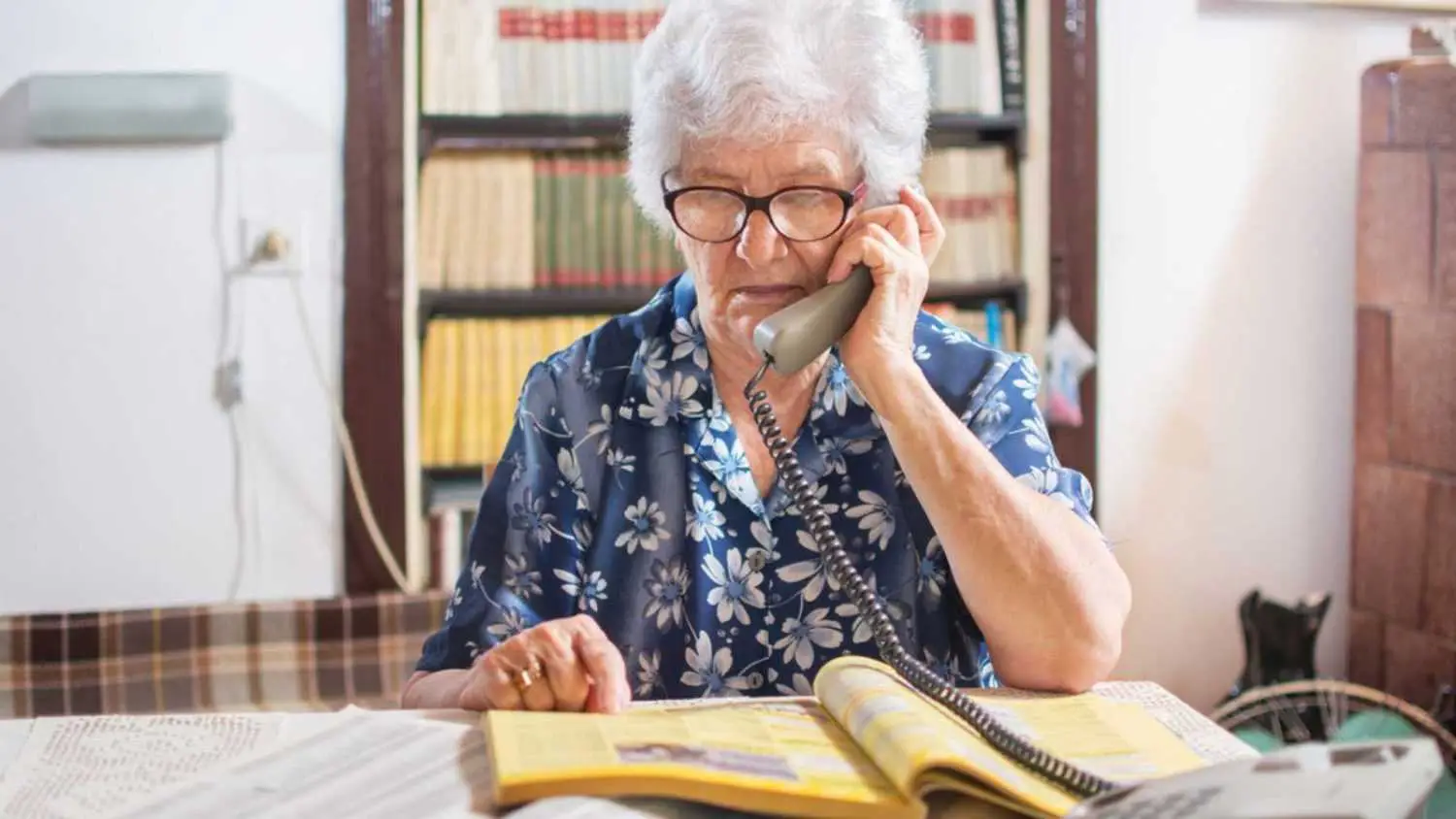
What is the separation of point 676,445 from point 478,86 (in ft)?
5.29

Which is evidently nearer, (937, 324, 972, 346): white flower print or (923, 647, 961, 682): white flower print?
(923, 647, 961, 682): white flower print

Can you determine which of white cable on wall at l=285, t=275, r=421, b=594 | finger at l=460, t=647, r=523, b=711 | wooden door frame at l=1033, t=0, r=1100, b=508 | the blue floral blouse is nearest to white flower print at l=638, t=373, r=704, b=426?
Result: the blue floral blouse

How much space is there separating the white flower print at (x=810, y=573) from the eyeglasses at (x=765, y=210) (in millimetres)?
268

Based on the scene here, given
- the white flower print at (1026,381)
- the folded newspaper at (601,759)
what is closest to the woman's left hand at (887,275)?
the white flower print at (1026,381)

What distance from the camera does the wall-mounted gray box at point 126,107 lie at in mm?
2695

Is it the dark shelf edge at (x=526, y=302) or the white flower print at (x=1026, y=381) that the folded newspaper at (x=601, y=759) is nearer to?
the white flower print at (x=1026, y=381)

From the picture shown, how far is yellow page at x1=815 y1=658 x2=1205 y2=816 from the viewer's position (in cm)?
84

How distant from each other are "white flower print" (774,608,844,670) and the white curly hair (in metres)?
0.38

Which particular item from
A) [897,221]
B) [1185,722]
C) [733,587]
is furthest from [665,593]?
[1185,722]

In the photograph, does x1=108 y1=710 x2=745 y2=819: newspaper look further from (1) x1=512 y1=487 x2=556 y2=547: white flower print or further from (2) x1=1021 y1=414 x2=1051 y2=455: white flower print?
(2) x1=1021 y1=414 x2=1051 y2=455: white flower print

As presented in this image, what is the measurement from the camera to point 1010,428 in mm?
1329

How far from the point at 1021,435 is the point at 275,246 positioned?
184 centimetres

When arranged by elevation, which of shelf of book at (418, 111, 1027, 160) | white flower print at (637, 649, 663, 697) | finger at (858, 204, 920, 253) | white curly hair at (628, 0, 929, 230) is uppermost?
shelf of book at (418, 111, 1027, 160)

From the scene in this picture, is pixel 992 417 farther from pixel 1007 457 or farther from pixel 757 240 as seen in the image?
pixel 757 240
